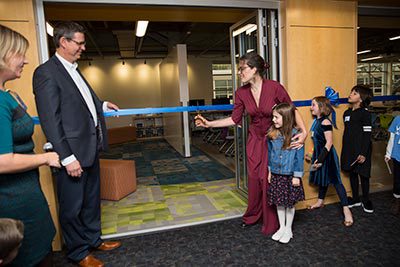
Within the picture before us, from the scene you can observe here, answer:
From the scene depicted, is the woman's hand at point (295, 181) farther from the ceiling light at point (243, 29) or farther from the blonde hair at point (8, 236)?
the blonde hair at point (8, 236)

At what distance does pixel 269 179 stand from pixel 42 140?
A: 1.96 meters

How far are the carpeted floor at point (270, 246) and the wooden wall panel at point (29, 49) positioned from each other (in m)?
0.71

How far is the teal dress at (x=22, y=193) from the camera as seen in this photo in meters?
1.11

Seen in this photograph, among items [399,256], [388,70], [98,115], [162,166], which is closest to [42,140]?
[98,115]

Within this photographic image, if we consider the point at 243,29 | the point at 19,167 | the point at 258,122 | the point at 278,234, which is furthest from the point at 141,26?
the point at 19,167

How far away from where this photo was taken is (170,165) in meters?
5.91

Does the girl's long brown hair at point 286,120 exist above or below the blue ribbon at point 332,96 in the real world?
below

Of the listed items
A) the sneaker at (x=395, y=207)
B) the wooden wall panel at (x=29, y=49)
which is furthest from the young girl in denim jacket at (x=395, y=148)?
the wooden wall panel at (x=29, y=49)

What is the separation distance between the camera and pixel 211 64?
1200 cm

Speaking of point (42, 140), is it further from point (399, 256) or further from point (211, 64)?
point (211, 64)

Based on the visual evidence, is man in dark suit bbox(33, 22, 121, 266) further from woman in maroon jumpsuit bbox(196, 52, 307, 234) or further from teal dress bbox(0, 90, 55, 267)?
woman in maroon jumpsuit bbox(196, 52, 307, 234)

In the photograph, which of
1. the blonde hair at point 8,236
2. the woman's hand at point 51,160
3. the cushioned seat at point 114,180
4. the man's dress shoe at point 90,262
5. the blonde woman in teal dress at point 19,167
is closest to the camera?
the blonde hair at point 8,236

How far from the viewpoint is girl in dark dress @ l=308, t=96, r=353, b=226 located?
2.70m

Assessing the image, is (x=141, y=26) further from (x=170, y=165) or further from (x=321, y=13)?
(x=321, y=13)
